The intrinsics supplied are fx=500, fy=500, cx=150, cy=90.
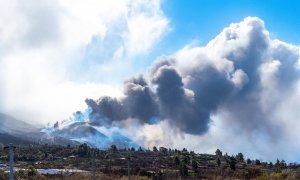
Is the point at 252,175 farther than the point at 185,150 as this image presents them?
No

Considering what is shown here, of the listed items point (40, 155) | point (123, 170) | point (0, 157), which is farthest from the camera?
point (40, 155)

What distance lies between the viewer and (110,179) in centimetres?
A: 5534

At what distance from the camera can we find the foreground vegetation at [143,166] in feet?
198

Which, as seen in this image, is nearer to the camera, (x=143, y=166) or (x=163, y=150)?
(x=143, y=166)

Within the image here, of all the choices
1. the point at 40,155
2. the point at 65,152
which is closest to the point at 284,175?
the point at 40,155

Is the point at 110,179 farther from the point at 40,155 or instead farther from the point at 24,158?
the point at 40,155

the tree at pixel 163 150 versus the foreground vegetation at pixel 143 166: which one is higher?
the tree at pixel 163 150

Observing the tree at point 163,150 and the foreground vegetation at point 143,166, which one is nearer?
the foreground vegetation at point 143,166

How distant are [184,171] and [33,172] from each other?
22942 mm

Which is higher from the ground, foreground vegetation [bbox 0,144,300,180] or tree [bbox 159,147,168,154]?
tree [bbox 159,147,168,154]

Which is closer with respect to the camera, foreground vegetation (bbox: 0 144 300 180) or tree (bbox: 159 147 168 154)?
foreground vegetation (bbox: 0 144 300 180)

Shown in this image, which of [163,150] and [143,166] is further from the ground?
[163,150]

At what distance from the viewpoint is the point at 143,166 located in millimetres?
93250

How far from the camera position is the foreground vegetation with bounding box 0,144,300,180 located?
198 feet
